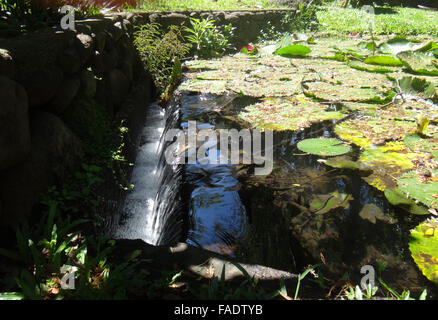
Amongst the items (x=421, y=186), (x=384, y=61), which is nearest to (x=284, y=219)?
(x=421, y=186)

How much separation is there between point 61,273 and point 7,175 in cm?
61

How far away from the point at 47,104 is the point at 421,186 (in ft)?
7.09

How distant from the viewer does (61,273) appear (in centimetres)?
129

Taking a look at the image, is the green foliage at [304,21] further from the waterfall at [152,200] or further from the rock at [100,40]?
the rock at [100,40]

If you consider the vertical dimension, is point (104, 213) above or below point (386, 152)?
below

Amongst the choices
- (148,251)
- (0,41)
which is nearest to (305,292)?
(148,251)

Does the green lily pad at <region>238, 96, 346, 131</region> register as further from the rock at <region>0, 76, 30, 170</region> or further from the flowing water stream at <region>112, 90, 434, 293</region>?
the rock at <region>0, 76, 30, 170</region>

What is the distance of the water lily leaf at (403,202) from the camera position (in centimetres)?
145

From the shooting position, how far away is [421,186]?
156 cm

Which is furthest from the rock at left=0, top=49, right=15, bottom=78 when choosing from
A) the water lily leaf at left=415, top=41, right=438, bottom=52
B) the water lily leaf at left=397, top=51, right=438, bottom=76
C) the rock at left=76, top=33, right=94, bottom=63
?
the water lily leaf at left=415, top=41, right=438, bottom=52

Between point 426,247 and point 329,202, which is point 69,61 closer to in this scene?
point 329,202

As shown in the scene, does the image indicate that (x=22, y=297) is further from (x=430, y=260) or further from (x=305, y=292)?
(x=430, y=260)

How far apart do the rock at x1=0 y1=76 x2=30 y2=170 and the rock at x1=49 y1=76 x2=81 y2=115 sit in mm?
444
